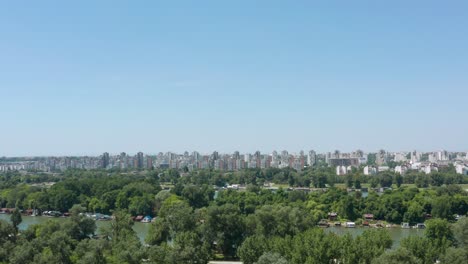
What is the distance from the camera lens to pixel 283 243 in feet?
41.5

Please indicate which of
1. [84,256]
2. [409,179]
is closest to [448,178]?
[409,179]

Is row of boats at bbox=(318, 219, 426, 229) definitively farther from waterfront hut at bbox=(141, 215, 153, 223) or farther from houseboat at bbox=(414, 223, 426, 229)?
waterfront hut at bbox=(141, 215, 153, 223)

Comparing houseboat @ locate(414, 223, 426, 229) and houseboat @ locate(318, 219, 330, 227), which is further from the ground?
houseboat @ locate(318, 219, 330, 227)

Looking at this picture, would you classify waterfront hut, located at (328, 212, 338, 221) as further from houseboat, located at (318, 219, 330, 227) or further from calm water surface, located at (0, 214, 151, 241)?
calm water surface, located at (0, 214, 151, 241)

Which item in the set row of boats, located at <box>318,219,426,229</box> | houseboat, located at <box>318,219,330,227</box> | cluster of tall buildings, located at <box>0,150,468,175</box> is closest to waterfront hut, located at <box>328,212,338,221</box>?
houseboat, located at <box>318,219,330,227</box>

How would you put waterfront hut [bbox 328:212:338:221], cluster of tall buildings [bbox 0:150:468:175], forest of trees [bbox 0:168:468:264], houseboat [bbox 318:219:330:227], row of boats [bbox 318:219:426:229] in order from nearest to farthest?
1. forest of trees [bbox 0:168:468:264]
2. row of boats [bbox 318:219:426:229]
3. houseboat [bbox 318:219:330:227]
4. waterfront hut [bbox 328:212:338:221]
5. cluster of tall buildings [bbox 0:150:468:175]

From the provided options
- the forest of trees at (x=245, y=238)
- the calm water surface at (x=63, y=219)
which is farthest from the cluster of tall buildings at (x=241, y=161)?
the forest of trees at (x=245, y=238)

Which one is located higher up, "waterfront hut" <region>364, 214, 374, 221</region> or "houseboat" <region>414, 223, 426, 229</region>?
"waterfront hut" <region>364, 214, 374, 221</region>

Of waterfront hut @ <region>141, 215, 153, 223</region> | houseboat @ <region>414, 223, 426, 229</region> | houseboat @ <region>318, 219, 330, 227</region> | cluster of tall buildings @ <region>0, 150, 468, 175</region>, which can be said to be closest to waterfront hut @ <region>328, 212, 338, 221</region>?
houseboat @ <region>318, 219, 330, 227</region>

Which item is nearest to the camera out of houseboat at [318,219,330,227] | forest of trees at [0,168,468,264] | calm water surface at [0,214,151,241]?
forest of trees at [0,168,468,264]

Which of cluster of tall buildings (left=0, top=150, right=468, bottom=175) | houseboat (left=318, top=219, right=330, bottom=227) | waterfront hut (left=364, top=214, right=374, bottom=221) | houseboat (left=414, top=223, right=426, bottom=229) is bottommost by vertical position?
houseboat (left=414, top=223, right=426, bottom=229)

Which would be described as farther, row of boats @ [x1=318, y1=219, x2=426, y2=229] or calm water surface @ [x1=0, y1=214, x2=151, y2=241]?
row of boats @ [x1=318, y1=219, x2=426, y2=229]

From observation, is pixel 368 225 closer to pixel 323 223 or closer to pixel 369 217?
pixel 369 217

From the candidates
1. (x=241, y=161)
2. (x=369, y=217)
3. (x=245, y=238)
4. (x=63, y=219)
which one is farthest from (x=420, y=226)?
(x=241, y=161)
